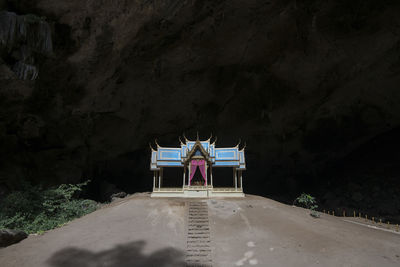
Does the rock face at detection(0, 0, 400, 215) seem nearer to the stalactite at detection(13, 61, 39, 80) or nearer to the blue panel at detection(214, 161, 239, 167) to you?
the stalactite at detection(13, 61, 39, 80)

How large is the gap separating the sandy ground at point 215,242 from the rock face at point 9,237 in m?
0.32

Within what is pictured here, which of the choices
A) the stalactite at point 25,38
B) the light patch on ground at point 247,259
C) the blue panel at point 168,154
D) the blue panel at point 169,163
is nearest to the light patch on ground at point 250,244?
the light patch on ground at point 247,259

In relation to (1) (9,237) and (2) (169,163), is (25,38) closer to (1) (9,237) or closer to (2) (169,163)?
(1) (9,237)

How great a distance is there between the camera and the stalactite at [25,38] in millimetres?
14805

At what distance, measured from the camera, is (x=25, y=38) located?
15602 millimetres

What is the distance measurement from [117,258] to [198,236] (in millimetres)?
3773

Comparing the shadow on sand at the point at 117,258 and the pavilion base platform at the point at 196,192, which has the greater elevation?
the pavilion base platform at the point at 196,192

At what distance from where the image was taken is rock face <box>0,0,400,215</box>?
60.6 feet

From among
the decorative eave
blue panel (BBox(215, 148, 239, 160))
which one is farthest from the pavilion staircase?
blue panel (BBox(215, 148, 239, 160))

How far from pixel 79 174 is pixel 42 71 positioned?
32.5 feet

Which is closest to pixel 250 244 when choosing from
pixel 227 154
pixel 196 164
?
pixel 196 164

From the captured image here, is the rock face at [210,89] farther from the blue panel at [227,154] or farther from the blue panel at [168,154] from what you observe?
the blue panel at [227,154]

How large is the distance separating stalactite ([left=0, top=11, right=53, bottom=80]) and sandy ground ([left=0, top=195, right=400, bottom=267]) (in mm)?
10324

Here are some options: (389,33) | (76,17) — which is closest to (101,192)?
(76,17)
